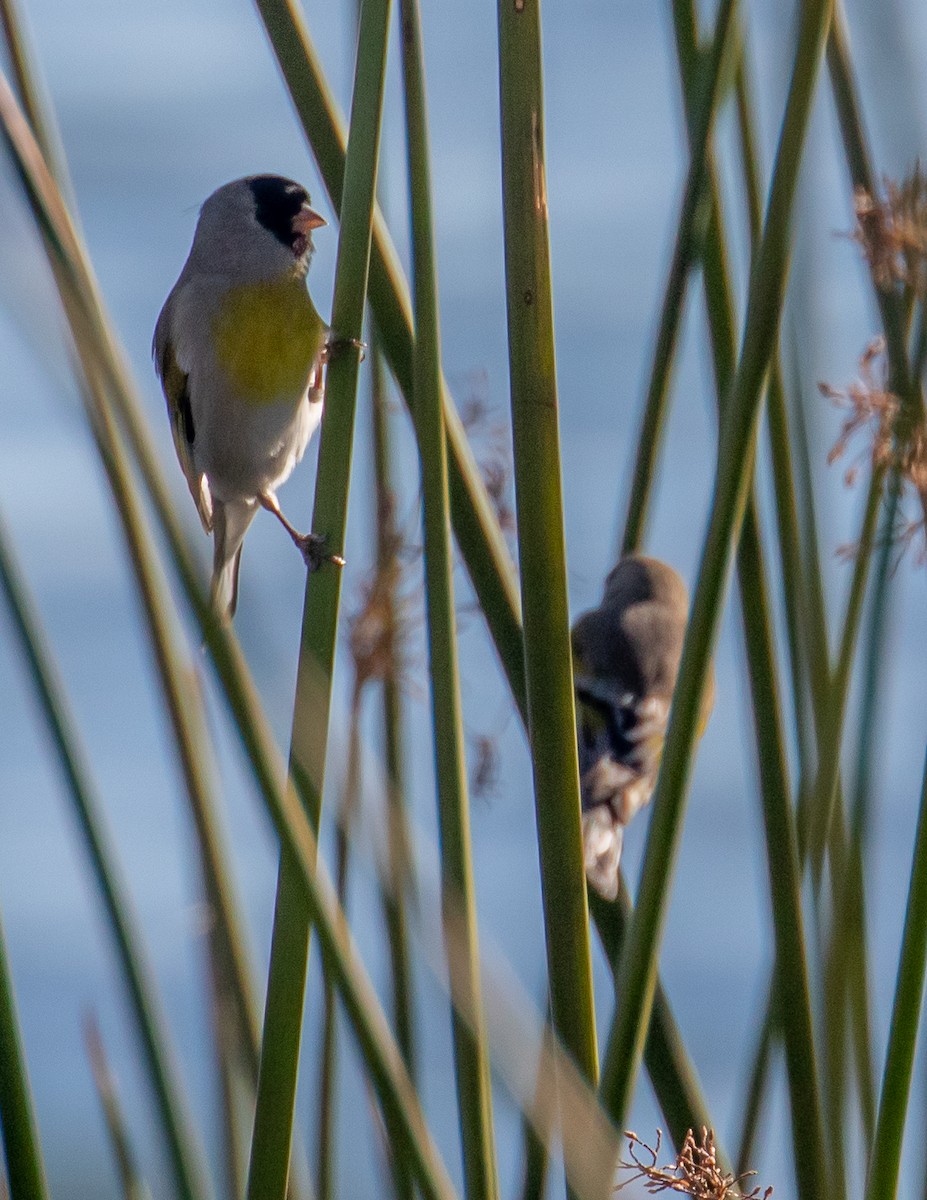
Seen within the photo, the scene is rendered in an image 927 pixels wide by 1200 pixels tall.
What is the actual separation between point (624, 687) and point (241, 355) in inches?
A: 36.5

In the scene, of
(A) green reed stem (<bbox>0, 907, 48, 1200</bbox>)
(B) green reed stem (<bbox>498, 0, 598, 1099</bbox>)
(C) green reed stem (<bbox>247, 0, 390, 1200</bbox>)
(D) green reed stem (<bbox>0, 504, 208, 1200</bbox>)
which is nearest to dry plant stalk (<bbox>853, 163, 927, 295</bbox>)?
(B) green reed stem (<bbox>498, 0, 598, 1099</bbox>)

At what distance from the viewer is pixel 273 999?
0.83 m

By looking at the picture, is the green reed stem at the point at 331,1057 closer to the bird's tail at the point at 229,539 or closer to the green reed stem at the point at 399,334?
the green reed stem at the point at 399,334

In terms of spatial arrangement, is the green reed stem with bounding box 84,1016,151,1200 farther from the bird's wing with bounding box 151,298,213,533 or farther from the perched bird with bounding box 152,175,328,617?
the bird's wing with bounding box 151,298,213,533

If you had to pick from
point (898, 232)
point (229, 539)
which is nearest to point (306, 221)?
point (229, 539)

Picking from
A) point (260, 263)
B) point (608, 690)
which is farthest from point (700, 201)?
point (608, 690)

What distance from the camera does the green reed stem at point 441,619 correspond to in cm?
93

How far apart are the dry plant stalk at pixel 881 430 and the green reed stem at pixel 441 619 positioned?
31cm

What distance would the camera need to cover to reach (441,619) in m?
0.95

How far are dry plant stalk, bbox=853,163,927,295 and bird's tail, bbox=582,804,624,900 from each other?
51cm

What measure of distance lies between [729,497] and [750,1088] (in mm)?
688

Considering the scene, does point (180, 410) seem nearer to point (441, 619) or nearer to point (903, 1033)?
point (441, 619)

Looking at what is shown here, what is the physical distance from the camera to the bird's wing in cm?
195

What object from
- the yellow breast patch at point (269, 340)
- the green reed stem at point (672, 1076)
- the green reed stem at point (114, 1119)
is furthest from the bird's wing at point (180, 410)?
the green reed stem at point (672, 1076)
